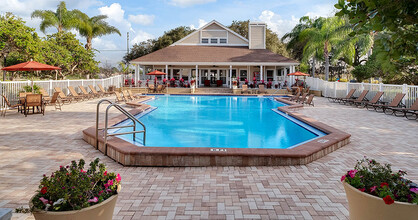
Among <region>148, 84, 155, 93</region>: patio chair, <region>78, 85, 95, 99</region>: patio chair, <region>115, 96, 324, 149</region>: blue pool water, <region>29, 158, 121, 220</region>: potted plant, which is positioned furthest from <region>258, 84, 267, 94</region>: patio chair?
<region>29, 158, 121, 220</region>: potted plant

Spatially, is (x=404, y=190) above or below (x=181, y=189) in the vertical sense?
above

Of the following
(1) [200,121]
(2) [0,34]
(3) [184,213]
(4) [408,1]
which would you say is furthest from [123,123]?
(2) [0,34]

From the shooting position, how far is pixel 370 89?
53.7ft

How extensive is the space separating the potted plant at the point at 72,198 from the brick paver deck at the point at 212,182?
907mm

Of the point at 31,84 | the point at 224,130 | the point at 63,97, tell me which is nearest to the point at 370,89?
the point at 224,130

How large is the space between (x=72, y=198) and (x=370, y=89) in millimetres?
17591

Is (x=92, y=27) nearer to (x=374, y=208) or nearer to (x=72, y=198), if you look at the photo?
(x=72, y=198)

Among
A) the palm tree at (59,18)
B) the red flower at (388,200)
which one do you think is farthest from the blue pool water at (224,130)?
the palm tree at (59,18)

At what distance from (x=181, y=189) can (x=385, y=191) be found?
263 cm

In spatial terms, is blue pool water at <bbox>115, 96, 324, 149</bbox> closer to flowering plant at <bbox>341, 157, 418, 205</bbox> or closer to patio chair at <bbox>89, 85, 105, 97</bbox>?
flowering plant at <bbox>341, 157, 418, 205</bbox>

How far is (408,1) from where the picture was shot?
6.40 ft

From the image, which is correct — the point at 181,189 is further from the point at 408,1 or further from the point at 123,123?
the point at 123,123

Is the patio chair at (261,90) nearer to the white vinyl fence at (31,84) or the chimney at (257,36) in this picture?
the chimney at (257,36)

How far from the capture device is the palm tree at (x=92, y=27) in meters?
33.4
